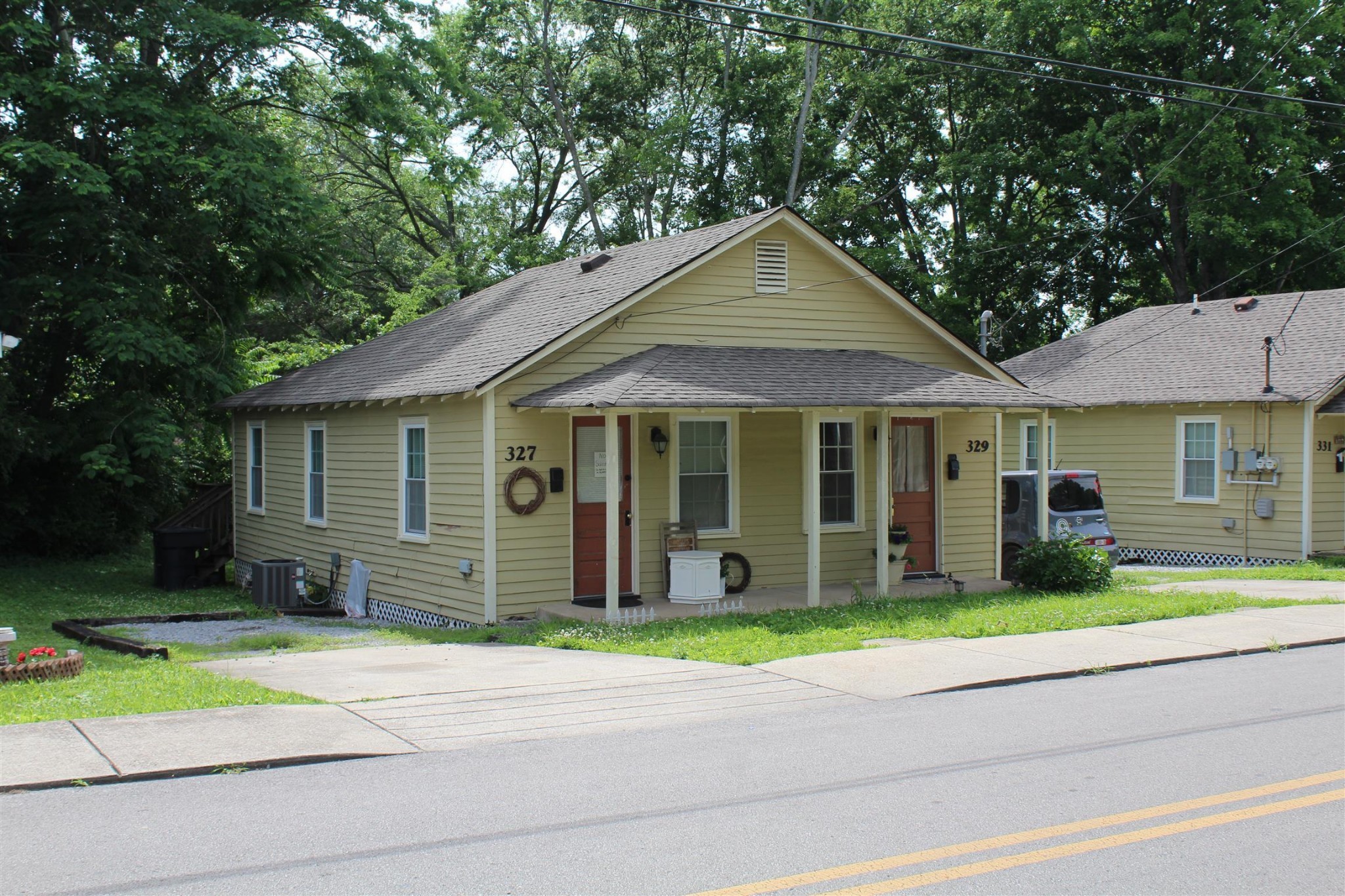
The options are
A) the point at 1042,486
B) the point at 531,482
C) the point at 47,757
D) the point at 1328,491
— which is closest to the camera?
the point at 47,757

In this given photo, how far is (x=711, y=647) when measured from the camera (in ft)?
37.8

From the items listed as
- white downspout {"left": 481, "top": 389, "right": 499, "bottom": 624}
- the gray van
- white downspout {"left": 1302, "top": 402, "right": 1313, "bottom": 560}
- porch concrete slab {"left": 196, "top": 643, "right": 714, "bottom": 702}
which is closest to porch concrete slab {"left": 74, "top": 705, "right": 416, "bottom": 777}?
porch concrete slab {"left": 196, "top": 643, "right": 714, "bottom": 702}

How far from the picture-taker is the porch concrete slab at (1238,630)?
469 inches

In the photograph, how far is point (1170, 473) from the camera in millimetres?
22109

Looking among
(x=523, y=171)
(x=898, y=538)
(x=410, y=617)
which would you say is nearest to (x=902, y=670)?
(x=898, y=538)

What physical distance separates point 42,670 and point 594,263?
1027cm

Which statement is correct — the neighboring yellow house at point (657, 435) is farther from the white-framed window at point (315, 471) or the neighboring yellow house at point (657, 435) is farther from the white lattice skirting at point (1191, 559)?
the white lattice skirting at point (1191, 559)

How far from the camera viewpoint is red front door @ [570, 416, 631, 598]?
1430cm

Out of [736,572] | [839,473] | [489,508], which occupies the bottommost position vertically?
[736,572]

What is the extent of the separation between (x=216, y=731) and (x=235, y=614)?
332 inches

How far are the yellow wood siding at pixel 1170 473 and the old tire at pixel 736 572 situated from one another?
1076cm

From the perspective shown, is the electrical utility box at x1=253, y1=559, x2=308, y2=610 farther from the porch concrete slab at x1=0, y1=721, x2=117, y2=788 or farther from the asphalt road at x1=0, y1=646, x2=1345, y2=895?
the asphalt road at x1=0, y1=646, x2=1345, y2=895

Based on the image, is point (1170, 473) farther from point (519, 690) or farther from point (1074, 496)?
point (519, 690)

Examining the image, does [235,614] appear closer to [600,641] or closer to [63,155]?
[600,641]
